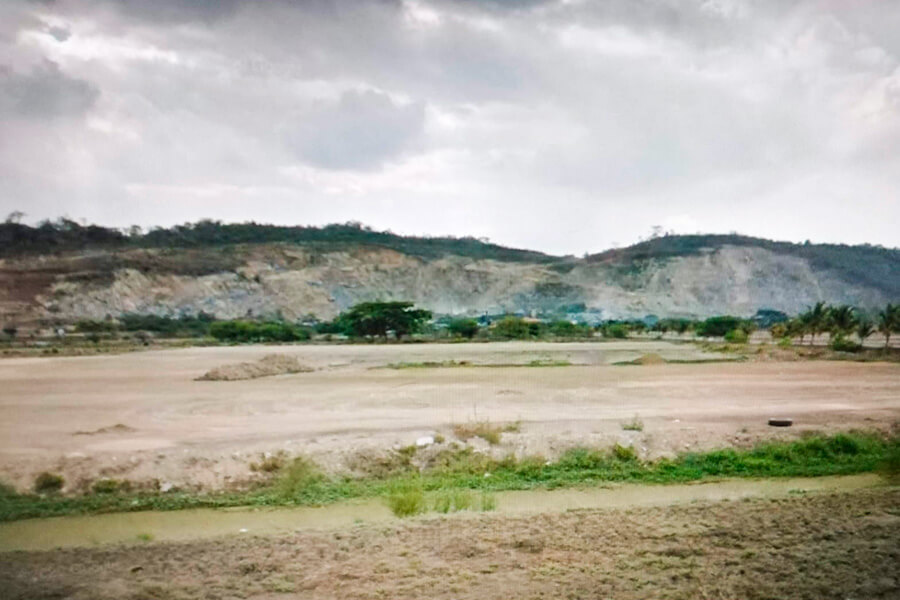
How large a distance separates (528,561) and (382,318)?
10.4 meters

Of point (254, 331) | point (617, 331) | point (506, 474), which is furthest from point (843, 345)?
point (254, 331)

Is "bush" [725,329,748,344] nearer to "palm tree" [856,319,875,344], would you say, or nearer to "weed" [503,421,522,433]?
"palm tree" [856,319,875,344]

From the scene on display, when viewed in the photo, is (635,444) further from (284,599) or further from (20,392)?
(20,392)

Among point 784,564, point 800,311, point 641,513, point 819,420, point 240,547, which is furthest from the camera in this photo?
point 800,311

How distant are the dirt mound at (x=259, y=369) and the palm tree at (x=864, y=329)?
1023 cm

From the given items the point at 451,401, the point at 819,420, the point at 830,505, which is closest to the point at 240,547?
the point at 830,505

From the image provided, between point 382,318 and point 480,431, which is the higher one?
point 382,318

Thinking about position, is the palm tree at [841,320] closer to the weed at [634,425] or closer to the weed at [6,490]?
the weed at [634,425]

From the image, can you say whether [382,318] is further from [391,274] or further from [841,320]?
[841,320]

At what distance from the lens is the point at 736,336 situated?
58.3 ft

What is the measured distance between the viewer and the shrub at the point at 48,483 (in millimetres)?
7406

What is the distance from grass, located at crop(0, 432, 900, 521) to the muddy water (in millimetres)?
186

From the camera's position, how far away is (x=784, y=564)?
4.52 m

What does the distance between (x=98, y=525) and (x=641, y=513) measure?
4.59 meters
